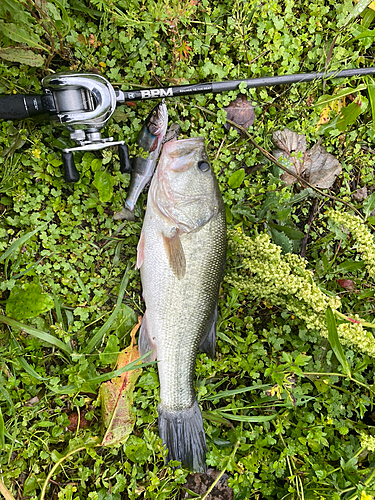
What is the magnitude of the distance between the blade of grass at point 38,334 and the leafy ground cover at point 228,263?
0.04 feet

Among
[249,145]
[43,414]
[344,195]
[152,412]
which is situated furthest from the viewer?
[344,195]

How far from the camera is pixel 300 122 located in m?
2.93

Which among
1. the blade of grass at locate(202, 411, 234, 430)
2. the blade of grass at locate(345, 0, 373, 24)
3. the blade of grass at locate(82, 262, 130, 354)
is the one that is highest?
the blade of grass at locate(345, 0, 373, 24)

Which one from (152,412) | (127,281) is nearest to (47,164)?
(127,281)

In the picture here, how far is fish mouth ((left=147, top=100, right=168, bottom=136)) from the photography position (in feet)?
7.99

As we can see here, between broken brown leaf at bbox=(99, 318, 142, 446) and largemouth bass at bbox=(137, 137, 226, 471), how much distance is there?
0.21m

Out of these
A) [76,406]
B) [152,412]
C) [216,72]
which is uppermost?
[216,72]

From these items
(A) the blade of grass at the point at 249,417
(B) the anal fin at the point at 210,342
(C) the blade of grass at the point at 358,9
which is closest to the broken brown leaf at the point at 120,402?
(B) the anal fin at the point at 210,342

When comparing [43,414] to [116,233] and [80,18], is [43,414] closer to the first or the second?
[116,233]

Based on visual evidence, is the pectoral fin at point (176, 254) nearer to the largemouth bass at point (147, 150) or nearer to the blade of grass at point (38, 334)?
the largemouth bass at point (147, 150)

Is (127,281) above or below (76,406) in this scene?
above

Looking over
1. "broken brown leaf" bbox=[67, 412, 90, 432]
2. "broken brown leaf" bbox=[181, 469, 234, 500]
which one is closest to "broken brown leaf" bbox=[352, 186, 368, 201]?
"broken brown leaf" bbox=[181, 469, 234, 500]

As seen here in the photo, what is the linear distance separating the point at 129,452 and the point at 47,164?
2.05m

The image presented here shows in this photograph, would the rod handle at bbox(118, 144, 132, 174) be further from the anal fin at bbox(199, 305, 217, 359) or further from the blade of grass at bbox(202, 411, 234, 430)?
the blade of grass at bbox(202, 411, 234, 430)
